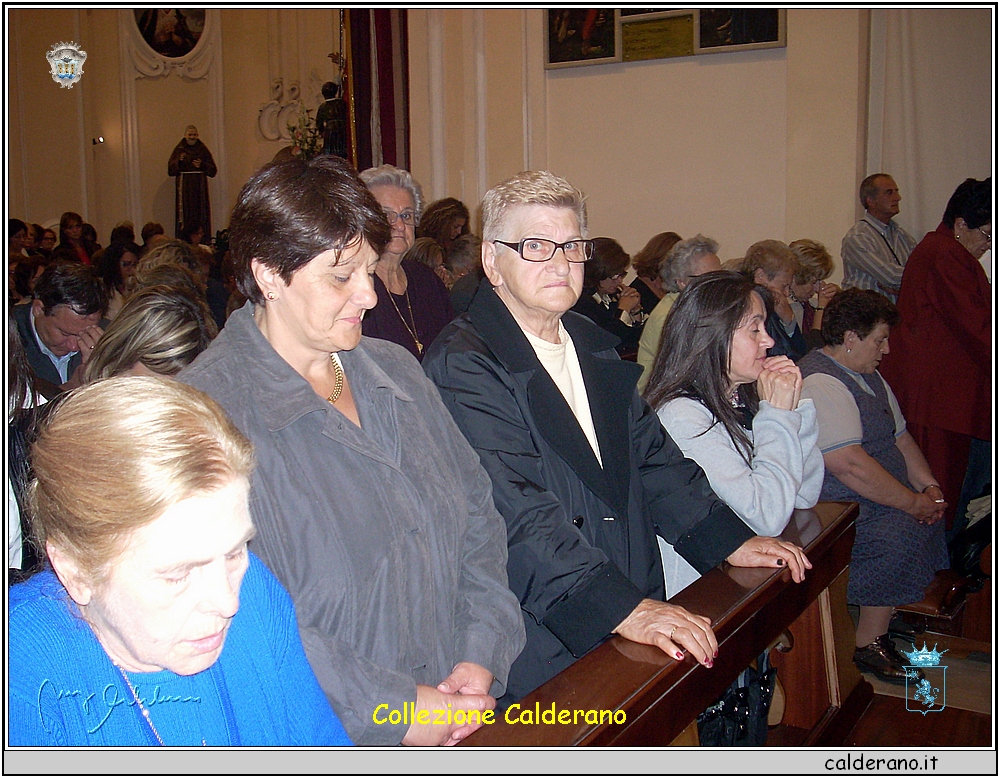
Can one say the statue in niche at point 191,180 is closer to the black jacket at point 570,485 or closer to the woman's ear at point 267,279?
the black jacket at point 570,485

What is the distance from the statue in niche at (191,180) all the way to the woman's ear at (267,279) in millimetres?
10538

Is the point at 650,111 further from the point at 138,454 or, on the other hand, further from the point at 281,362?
the point at 138,454

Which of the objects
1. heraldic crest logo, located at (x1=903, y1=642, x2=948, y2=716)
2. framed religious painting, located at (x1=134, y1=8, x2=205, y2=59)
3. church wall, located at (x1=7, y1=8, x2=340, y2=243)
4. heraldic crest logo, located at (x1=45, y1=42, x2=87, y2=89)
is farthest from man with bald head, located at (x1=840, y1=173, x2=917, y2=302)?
heraldic crest logo, located at (x1=45, y1=42, x2=87, y2=89)

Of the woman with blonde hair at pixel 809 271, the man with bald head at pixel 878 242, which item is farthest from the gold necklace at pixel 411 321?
the man with bald head at pixel 878 242

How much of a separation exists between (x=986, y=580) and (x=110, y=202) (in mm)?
11957

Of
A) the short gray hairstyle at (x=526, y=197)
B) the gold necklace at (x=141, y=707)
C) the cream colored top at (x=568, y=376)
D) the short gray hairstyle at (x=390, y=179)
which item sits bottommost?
the gold necklace at (x=141, y=707)

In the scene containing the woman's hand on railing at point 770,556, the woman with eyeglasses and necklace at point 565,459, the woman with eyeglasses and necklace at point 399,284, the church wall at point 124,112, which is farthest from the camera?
the church wall at point 124,112

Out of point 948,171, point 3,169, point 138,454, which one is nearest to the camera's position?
point 138,454

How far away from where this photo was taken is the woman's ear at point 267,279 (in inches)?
63.3

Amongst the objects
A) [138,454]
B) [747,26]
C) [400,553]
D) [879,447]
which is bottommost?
[879,447]

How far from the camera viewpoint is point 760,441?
2395 millimetres

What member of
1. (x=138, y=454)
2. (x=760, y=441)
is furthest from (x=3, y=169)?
(x=760, y=441)

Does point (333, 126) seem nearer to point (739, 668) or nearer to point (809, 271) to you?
point (809, 271)

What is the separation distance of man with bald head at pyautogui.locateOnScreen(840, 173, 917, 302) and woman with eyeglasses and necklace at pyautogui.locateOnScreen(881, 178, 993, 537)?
95cm
